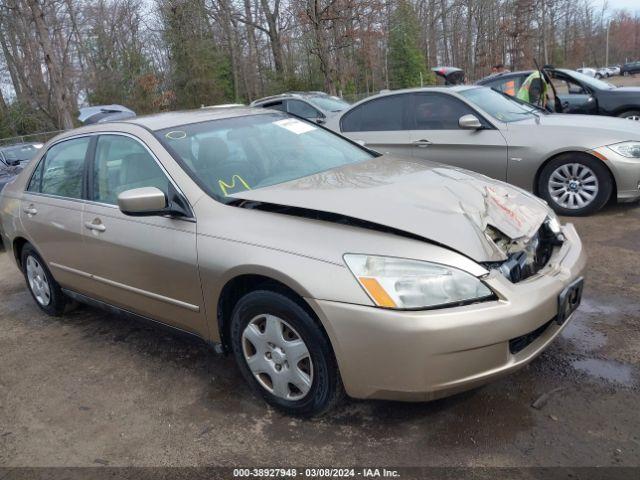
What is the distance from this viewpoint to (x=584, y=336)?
337cm

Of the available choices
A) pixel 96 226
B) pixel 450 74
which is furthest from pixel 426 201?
pixel 450 74

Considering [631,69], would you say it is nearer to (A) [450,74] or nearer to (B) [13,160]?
(A) [450,74]

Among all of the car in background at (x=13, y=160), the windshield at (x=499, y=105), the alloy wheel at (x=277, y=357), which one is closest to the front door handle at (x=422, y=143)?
the windshield at (x=499, y=105)

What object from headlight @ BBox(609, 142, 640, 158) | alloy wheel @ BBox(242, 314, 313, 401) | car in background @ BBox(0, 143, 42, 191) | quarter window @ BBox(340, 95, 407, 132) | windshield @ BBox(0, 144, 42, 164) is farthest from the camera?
windshield @ BBox(0, 144, 42, 164)

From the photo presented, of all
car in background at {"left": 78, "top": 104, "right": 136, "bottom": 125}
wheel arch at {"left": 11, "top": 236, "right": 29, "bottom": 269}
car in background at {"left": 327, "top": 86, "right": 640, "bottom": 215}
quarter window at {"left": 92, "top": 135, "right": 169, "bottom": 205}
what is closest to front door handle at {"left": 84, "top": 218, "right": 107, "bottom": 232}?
quarter window at {"left": 92, "top": 135, "right": 169, "bottom": 205}

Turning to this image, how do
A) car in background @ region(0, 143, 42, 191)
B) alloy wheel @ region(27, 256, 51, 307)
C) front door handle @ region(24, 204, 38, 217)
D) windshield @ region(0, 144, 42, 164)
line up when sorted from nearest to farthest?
front door handle @ region(24, 204, 38, 217) → alloy wheel @ region(27, 256, 51, 307) → car in background @ region(0, 143, 42, 191) → windshield @ region(0, 144, 42, 164)

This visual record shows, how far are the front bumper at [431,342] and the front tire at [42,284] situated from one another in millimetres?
2920

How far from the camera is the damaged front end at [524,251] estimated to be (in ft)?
8.36

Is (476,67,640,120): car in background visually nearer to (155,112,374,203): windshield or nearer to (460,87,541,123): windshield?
(460,87,541,123): windshield

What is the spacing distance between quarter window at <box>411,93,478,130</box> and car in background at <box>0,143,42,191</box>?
5921mm

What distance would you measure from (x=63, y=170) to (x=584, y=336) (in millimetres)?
3804

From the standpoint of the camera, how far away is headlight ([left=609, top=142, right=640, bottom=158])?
550cm

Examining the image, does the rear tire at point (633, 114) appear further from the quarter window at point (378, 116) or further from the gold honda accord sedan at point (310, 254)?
the gold honda accord sedan at point (310, 254)

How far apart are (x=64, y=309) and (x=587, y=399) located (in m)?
3.95
